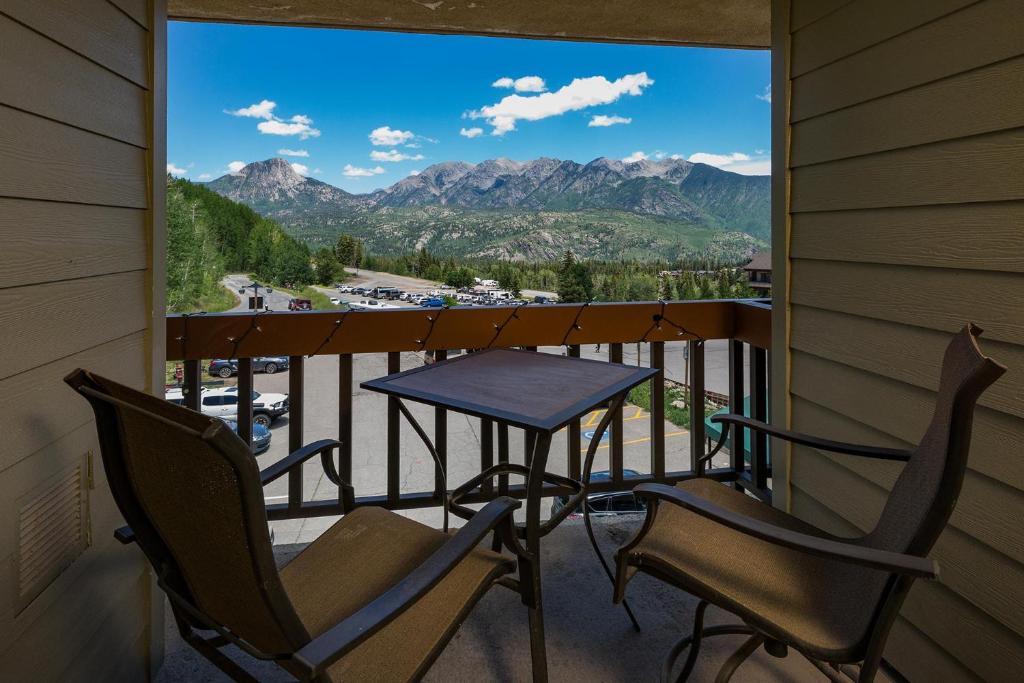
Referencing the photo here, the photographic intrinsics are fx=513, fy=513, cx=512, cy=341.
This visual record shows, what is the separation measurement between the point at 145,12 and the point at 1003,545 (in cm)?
231

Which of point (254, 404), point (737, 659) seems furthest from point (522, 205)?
point (737, 659)

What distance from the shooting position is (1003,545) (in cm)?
108

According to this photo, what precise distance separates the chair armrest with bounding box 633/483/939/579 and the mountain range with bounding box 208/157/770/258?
1.68 metres

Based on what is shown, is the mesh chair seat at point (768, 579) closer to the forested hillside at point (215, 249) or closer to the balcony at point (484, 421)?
the balcony at point (484, 421)

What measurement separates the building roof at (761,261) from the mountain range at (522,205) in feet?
0.44

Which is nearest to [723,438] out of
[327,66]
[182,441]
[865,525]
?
[865,525]

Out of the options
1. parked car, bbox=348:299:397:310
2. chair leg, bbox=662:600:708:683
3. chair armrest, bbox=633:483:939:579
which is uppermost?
parked car, bbox=348:299:397:310

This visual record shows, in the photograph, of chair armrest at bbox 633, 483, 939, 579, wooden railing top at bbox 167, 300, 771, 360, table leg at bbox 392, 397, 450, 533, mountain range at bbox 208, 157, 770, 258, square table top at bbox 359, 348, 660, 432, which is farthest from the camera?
mountain range at bbox 208, 157, 770, 258

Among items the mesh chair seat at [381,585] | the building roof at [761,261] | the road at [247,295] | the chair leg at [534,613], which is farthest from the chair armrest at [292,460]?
the building roof at [761,261]

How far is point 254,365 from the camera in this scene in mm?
1936

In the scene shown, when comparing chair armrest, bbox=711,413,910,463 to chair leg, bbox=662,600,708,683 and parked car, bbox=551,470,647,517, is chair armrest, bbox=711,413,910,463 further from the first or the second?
parked car, bbox=551,470,647,517

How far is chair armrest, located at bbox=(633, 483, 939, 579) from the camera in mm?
773

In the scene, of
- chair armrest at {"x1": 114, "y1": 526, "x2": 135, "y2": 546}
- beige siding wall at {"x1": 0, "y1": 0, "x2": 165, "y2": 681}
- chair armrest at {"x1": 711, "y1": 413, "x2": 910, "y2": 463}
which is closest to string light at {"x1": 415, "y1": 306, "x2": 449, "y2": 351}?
beige siding wall at {"x1": 0, "y1": 0, "x2": 165, "y2": 681}

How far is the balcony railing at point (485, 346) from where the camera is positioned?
1907 mm
